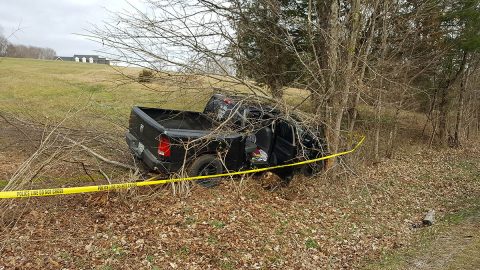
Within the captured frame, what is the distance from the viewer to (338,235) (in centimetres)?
648

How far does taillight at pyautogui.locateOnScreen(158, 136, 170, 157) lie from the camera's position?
633cm

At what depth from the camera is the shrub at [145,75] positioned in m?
6.99

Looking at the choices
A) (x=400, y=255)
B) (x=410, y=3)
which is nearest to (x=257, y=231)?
(x=400, y=255)

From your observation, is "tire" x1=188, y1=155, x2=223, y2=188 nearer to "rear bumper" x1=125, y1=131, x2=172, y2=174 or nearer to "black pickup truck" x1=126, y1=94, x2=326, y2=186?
"black pickup truck" x1=126, y1=94, x2=326, y2=186

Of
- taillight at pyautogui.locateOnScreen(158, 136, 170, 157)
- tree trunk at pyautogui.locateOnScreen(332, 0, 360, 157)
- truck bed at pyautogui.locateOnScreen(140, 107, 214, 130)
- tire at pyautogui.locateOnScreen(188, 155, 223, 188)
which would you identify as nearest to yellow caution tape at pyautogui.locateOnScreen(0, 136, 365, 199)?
tire at pyautogui.locateOnScreen(188, 155, 223, 188)

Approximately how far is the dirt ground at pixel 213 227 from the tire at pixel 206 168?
7.5 inches

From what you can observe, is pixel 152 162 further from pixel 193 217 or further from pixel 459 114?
pixel 459 114

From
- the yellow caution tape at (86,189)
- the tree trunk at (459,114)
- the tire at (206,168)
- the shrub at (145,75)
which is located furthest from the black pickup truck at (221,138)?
the tree trunk at (459,114)

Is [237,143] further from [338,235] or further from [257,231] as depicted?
[338,235]

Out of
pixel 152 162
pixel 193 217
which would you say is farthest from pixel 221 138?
pixel 193 217

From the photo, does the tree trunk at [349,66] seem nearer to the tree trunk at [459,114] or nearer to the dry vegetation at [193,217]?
the dry vegetation at [193,217]

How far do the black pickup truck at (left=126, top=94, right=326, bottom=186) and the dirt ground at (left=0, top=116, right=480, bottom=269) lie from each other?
0.42 meters

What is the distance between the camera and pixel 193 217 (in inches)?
228

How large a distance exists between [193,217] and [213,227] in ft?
1.19
